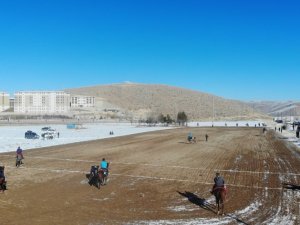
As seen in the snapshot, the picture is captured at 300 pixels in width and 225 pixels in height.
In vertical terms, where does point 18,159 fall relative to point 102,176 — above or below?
above

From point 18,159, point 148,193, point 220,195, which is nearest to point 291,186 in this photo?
point 220,195

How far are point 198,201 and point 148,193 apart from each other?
9.98 ft

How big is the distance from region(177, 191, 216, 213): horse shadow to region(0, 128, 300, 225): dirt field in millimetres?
31

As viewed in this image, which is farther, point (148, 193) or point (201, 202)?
point (148, 193)

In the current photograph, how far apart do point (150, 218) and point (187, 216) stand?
1606 millimetres

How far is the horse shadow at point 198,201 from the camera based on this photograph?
61.4 ft

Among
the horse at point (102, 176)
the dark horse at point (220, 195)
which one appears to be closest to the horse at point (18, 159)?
the horse at point (102, 176)

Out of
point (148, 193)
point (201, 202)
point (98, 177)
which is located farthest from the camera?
point (98, 177)

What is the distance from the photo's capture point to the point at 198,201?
20.0 metres

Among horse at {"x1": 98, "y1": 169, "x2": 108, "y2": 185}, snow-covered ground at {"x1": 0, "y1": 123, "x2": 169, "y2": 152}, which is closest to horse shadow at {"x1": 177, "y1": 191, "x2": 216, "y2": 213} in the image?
horse at {"x1": 98, "y1": 169, "x2": 108, "y2": 185}

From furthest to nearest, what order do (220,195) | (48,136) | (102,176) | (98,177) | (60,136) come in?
(60,136)
(48,136)
(102,176)
(98,177)
(220,195)

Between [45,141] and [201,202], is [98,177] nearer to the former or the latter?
[201,202]

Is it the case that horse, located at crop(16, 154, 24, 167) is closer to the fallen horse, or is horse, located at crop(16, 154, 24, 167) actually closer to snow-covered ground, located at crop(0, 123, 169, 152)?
snow-covered ground, located at crop(0, 123, 169, 152)

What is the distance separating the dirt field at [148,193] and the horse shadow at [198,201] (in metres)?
0.03
